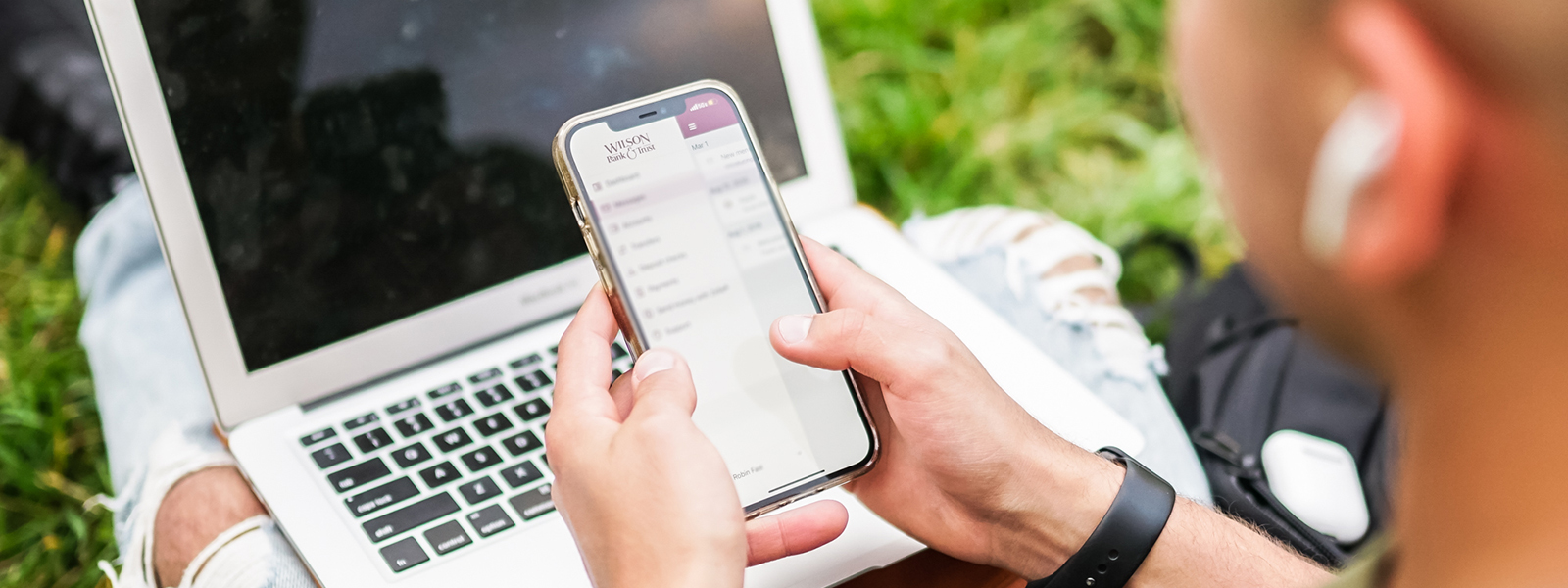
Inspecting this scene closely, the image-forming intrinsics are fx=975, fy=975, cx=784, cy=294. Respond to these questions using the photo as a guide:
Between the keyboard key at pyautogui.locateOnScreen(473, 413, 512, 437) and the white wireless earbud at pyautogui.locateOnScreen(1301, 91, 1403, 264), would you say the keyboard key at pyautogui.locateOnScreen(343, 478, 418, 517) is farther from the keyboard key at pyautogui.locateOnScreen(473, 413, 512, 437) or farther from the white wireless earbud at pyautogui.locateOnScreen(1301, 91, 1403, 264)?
the white wireless earbud at pyautogui.locateOnScreen(1301, 91, 1403, 264)

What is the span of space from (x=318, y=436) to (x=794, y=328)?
41 centimetres

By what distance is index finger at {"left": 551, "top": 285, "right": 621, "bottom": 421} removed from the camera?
60 cm

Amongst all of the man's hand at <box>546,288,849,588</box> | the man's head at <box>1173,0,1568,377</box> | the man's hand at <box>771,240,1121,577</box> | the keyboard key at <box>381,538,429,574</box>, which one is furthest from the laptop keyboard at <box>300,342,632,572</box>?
the man's head at <box>1173,0,1568,377</box>

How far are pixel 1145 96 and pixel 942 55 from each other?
435 millimetres

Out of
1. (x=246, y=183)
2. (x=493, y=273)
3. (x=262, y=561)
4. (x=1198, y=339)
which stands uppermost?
(x=246, y=183)

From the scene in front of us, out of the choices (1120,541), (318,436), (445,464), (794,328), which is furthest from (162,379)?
(1120,541)

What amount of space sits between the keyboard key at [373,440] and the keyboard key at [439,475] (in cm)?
5

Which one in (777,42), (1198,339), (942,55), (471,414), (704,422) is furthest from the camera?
(942,55)

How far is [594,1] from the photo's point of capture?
2.77 ft

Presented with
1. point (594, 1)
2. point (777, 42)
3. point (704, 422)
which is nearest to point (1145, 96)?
point (777, 42)

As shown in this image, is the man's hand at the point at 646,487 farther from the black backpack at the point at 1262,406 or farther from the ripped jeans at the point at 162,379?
the black backpack at the point at 1262,406

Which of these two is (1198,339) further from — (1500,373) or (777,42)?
(1500,373)

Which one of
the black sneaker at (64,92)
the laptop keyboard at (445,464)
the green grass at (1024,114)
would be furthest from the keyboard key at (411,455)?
the green grass at (1024,114)

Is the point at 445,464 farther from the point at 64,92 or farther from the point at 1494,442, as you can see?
the point at 64,92
